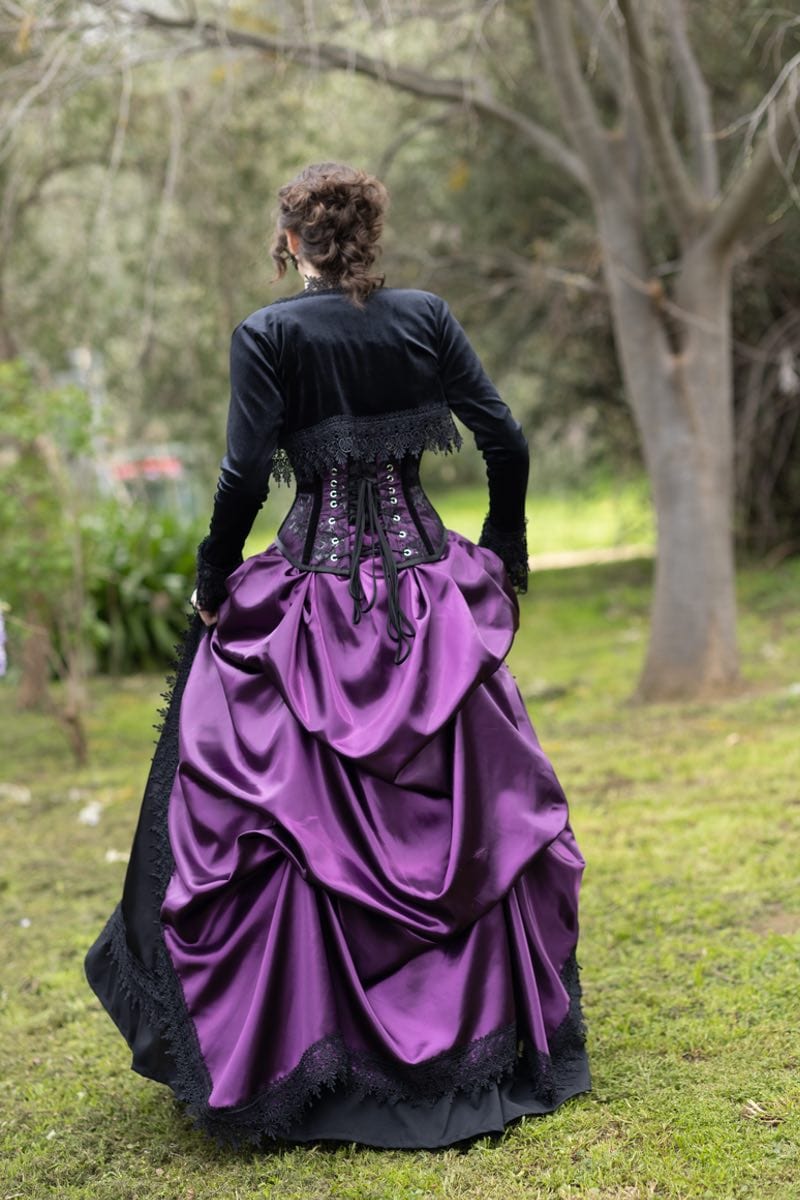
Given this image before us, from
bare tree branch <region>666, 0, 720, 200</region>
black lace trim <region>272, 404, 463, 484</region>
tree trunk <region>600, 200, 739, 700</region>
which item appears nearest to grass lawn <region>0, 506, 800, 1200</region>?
tree trunk <region>600, 200, 739, 700</region>

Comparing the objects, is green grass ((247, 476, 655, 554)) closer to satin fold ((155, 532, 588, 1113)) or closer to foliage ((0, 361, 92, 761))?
foliage ((0, 361, 92, 761))

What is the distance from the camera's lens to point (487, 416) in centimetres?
316

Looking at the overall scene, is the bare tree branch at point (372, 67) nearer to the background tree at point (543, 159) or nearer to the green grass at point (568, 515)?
the background tree at point (543, 159)

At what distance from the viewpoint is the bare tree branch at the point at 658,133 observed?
6.49 m

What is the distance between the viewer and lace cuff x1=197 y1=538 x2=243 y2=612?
10.3 ft

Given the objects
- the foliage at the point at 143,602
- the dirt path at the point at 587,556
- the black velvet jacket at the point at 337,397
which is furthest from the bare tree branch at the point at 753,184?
the dirt path at the point at 587,556

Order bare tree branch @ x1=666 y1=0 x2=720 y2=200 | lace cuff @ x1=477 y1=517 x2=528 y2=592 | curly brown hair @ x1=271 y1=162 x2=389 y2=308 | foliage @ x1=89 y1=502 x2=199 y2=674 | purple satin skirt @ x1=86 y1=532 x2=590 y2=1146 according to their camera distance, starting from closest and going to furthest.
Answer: purple satin skirt @ x1=86 y1=532 x2=590 y2=1146, curly brown hair @ x1=271 y1=162 x2=389 y2=308, lace cuff @ x1=477 y1=517 x2=528 y2=592, bare tree branch @ x1=666 y1=0 x2=720 y2=200, foliage @ x1=89 y1=502 x2=199 y2=674

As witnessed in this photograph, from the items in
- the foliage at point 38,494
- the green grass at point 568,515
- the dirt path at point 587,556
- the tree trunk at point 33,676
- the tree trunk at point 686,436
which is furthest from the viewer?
the dirt path at point 587,556

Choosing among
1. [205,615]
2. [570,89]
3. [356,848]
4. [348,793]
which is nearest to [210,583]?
A: [205,615]

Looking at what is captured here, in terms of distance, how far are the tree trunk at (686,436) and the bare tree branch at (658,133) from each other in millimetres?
199

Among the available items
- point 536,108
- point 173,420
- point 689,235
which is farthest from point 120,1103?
point 536,108

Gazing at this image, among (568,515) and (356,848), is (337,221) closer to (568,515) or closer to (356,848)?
(356,848)

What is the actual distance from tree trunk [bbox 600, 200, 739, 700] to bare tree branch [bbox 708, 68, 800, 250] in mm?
192

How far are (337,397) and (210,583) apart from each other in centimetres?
52
